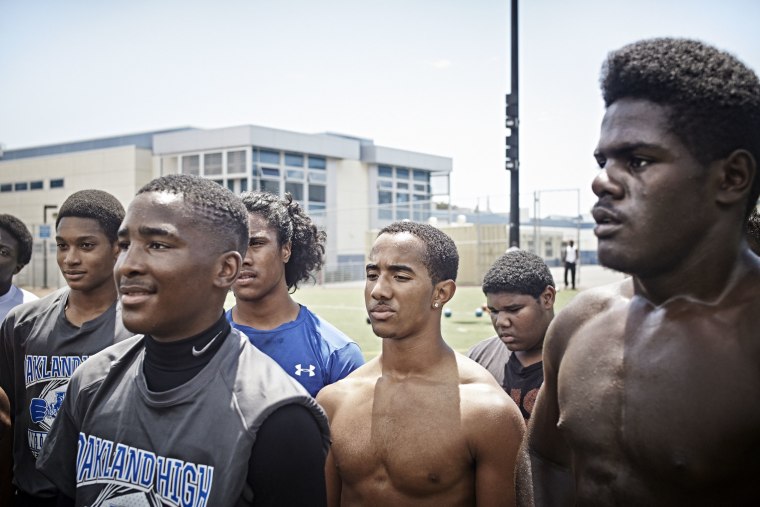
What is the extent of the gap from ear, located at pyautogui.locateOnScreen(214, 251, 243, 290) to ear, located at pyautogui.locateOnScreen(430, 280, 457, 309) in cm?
127

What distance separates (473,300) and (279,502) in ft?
60.1

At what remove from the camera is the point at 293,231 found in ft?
15.7

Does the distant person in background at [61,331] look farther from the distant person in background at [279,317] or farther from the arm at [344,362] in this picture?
the arm at [344,362]

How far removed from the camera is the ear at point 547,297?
441 cm

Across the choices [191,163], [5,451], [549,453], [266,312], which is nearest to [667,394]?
[549,453]

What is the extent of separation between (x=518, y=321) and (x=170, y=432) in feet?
8.76

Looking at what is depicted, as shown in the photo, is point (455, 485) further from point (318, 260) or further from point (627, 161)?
Result: point (318, 260)

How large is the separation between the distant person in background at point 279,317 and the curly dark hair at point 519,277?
1.13 meters

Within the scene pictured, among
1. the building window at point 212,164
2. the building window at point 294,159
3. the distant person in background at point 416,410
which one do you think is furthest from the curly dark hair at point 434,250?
the building window at point 294,159

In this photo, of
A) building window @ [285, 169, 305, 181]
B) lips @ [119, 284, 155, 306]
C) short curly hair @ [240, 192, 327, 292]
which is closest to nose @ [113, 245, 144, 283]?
lips @ [119, 284, 155, 306]

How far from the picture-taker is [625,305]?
2.18 meters

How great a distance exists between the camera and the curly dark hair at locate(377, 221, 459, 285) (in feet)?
11.1

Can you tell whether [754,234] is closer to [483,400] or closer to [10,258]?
[483,400]

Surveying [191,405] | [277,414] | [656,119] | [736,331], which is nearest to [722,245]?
[736,331]
